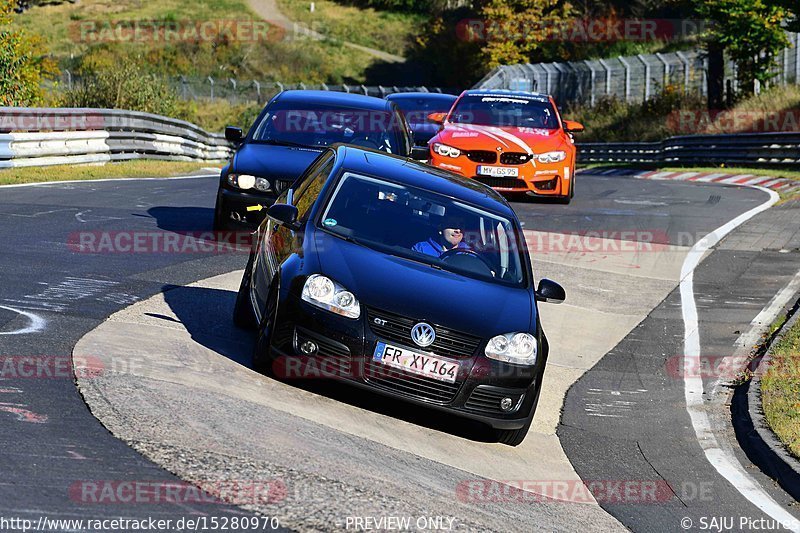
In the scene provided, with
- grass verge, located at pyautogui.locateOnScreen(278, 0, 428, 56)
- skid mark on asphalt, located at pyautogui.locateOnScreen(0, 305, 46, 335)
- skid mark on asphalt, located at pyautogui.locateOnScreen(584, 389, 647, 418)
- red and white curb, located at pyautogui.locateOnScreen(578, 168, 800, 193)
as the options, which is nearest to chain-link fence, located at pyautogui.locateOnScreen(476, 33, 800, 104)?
red and white curb, located at pyautogui.locateOnScreen(578, 168, 800, 193)

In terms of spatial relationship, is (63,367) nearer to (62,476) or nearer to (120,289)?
(62,476)

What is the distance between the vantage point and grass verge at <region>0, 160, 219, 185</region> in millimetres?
19500

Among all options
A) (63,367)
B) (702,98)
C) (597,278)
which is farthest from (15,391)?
(702,98)

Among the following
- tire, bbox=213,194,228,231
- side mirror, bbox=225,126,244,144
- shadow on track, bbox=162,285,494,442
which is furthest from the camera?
side mirror, bbox=225,126,244,144

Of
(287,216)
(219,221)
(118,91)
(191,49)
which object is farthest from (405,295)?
(191,49)

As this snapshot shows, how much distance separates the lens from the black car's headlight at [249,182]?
1280cm

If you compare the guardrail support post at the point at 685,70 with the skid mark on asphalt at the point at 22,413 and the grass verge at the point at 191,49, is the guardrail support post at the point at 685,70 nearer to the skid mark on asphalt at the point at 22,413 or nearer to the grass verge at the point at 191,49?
the grass verge at the point at 191,49

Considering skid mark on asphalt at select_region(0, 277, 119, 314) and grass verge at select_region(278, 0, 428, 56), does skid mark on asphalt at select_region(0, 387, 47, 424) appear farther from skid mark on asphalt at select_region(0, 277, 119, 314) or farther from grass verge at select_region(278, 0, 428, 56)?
grass verge at select_region(278, 0, 428, 56)

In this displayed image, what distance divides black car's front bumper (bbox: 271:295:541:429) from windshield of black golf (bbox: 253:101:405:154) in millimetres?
6397

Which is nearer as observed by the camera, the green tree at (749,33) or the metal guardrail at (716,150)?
the metal guardrail at (716,150)

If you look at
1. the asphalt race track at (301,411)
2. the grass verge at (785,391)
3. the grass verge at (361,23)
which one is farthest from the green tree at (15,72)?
the grass verge at (361,23)

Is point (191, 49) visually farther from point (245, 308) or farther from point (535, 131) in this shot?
point (245, 308)

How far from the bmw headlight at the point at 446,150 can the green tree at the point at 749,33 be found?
77.4ft

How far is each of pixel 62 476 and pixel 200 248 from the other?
7.90m
